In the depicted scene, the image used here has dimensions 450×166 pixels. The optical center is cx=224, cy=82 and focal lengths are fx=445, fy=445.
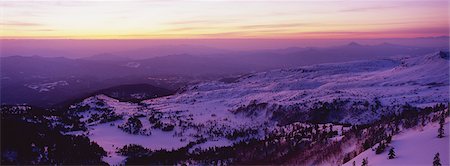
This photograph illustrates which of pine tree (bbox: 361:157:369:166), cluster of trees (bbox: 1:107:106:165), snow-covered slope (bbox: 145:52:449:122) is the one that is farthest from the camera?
snow-covered slope (bbox: 145:52:449:122)

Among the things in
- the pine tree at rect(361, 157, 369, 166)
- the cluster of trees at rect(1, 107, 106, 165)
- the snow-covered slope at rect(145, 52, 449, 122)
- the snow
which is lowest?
the snow-covered slope at rect(145, 52, 449, 122)

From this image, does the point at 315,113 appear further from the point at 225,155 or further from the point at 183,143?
the point at 225,155

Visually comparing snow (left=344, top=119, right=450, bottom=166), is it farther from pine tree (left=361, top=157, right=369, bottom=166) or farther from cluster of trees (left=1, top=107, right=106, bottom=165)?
cluster of trees (left=1, top=107, right=106, bottom=165)

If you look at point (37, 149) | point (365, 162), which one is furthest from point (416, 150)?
point (37, 149)

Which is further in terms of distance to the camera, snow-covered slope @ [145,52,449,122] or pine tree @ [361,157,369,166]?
snow-covered slope @ [145,52,449,122]

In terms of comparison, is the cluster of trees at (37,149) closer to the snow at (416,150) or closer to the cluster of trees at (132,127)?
the cluster of trees at (132,127)

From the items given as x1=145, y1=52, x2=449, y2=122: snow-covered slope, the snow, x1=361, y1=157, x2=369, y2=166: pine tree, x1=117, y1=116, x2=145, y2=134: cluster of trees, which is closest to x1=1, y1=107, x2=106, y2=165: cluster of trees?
x1=117, y1=116, x2=145, y2=134: cluster of trees

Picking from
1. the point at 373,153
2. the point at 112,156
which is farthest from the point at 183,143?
the point at 373,153

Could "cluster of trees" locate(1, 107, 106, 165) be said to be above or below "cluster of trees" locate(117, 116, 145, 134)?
above
